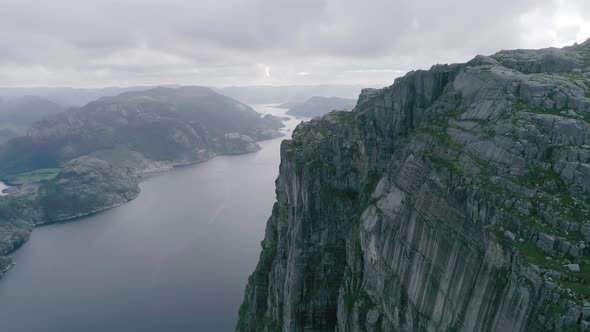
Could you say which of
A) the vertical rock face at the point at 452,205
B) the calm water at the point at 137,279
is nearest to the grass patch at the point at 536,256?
the vertical rock face at the point at 452,205

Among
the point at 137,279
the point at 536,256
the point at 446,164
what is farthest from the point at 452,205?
the point at 137,279

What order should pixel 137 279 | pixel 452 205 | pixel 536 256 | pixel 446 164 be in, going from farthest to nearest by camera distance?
pixel 137 279 → pixel 446 164 → pixel 452 205 → pixel 536 256

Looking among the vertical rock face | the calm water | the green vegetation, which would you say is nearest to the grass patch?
the vertical rock face

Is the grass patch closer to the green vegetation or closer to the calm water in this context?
the green vegetation

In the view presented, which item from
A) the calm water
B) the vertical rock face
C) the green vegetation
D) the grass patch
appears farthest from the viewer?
the calm water

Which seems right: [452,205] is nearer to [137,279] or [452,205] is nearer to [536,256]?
[536,256]

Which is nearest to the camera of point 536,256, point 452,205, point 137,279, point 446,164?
point 536,256

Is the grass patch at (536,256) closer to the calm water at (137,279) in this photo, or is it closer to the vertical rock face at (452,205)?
the vertical rock face at (452,205)

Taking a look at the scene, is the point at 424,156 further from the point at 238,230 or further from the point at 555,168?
the point at 238,230
